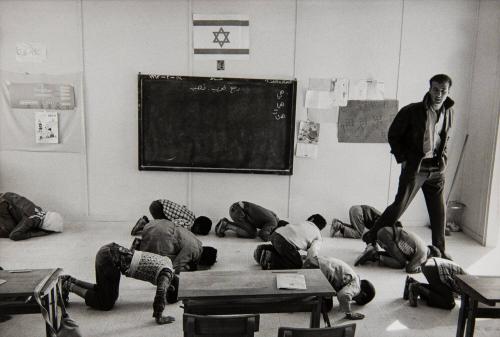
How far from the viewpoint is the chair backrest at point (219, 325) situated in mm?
2348

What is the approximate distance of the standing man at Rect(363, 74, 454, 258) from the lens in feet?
15.2

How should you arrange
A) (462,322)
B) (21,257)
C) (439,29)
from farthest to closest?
1. (439,29)
2. (21,257)
3. (462,322)

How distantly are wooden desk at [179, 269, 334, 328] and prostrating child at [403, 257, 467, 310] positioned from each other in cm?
119

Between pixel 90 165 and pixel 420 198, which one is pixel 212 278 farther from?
pixel 420 198

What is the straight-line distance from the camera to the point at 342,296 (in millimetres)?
3539

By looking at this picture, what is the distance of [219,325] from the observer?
7.77ft

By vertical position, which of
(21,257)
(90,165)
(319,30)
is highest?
(319,30)

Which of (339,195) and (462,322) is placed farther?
(339,195)

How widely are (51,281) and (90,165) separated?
11.0 ft

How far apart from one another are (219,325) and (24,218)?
393cm

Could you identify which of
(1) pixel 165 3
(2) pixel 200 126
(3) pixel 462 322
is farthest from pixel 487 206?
(1) pixel 165 3

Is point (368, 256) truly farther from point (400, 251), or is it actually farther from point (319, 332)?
point (319, 332)

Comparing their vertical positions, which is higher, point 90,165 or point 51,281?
point 90,165

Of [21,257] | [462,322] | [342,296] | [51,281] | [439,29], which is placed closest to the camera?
[51,281]
